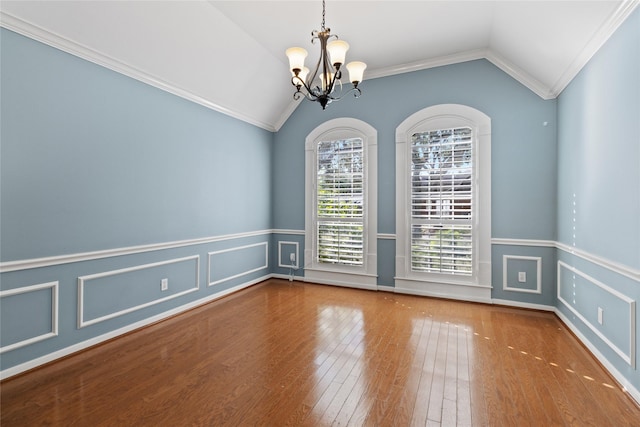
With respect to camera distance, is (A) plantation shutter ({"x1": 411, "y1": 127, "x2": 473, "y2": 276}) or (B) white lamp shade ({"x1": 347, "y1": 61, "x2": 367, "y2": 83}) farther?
(A) plantation shutter ({"x1": 411, "y1": 127, "x2": 473, "y2": 276})

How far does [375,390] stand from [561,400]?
1241mm

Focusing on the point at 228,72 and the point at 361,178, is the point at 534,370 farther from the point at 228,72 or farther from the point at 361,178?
the point at 228,72

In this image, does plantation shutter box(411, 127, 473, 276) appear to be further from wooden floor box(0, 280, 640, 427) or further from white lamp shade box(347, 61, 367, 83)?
white lamp shade box(347, 61, 367, 83)

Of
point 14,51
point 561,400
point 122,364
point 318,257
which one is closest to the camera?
point 561,400

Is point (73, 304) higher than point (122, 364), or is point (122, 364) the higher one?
point (73, 304)

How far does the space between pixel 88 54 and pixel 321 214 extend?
349 centimetres

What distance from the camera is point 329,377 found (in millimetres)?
2385

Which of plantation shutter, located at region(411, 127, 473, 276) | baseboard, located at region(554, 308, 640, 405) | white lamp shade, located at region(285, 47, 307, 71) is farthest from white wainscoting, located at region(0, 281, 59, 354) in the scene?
baseboard, located at region(554, 308, 640, 405)

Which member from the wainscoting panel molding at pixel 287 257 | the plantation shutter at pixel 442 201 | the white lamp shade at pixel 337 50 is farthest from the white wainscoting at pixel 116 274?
the plantation shutter at pixel 442 201

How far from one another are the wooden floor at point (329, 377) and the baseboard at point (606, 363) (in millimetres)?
50

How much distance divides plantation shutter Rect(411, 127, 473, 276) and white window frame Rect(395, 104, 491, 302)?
7 centimetres

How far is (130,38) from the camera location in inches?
118

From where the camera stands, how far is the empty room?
2.24 m

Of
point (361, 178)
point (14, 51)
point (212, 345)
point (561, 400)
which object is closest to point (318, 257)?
point (361, 178)
